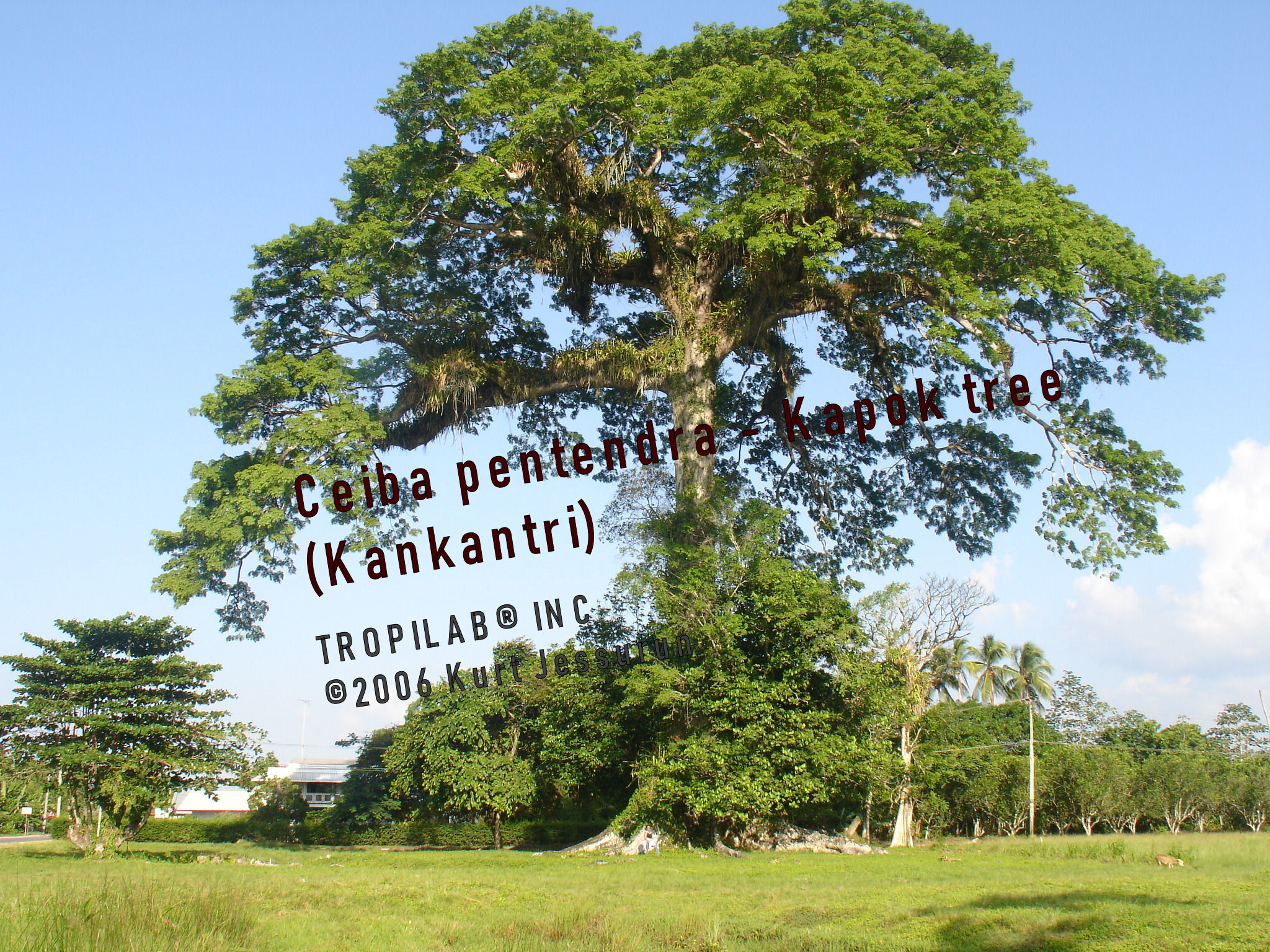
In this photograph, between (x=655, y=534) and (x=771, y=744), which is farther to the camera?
(x=655, y=534)

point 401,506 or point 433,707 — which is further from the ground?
point 401,506

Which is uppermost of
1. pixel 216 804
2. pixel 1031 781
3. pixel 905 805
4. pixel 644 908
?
pixel 644 908

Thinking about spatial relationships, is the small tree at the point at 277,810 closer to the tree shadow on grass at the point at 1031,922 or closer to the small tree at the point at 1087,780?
the small tree at the point at 1087,780

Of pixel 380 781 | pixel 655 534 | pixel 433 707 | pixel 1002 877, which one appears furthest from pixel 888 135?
pixel 380 781

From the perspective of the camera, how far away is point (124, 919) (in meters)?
7.11

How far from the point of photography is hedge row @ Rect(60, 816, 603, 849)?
33031mm

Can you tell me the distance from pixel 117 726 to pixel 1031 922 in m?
18.2

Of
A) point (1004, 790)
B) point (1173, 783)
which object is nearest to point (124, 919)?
point (1004, 790)

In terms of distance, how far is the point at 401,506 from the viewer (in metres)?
22.0

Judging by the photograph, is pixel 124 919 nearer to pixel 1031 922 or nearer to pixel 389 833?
pixel 1031 922

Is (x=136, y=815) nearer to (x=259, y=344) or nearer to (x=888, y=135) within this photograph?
(x=259, y=344)

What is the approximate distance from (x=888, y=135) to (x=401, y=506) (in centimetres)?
1322

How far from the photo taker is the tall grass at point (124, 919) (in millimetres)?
6645

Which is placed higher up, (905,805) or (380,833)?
(905,805)
